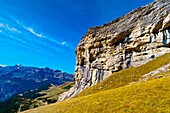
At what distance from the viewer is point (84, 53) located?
6107 inches

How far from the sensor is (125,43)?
11912cm

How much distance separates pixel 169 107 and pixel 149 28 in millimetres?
87220

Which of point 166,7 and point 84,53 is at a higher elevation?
point 166,7

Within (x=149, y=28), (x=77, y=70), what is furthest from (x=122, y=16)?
(x=77, y=70)

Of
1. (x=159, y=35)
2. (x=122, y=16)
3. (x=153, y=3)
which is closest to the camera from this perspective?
(x=159, y=35)

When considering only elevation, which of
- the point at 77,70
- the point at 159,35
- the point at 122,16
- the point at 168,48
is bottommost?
the point at 77,70

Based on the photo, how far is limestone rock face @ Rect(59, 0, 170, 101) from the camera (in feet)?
330

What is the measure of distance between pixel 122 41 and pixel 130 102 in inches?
3717

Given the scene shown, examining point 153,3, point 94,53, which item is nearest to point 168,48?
point 153,3

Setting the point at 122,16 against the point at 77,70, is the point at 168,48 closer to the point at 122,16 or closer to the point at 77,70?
the point at 122,16

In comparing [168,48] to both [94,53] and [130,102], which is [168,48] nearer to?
[94,53]

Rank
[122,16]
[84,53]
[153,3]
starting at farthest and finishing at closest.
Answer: [84,53] → [122,16] → [153,3]

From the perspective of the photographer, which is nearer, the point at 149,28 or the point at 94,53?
the point at 149,28

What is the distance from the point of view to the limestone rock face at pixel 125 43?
3959 inches
